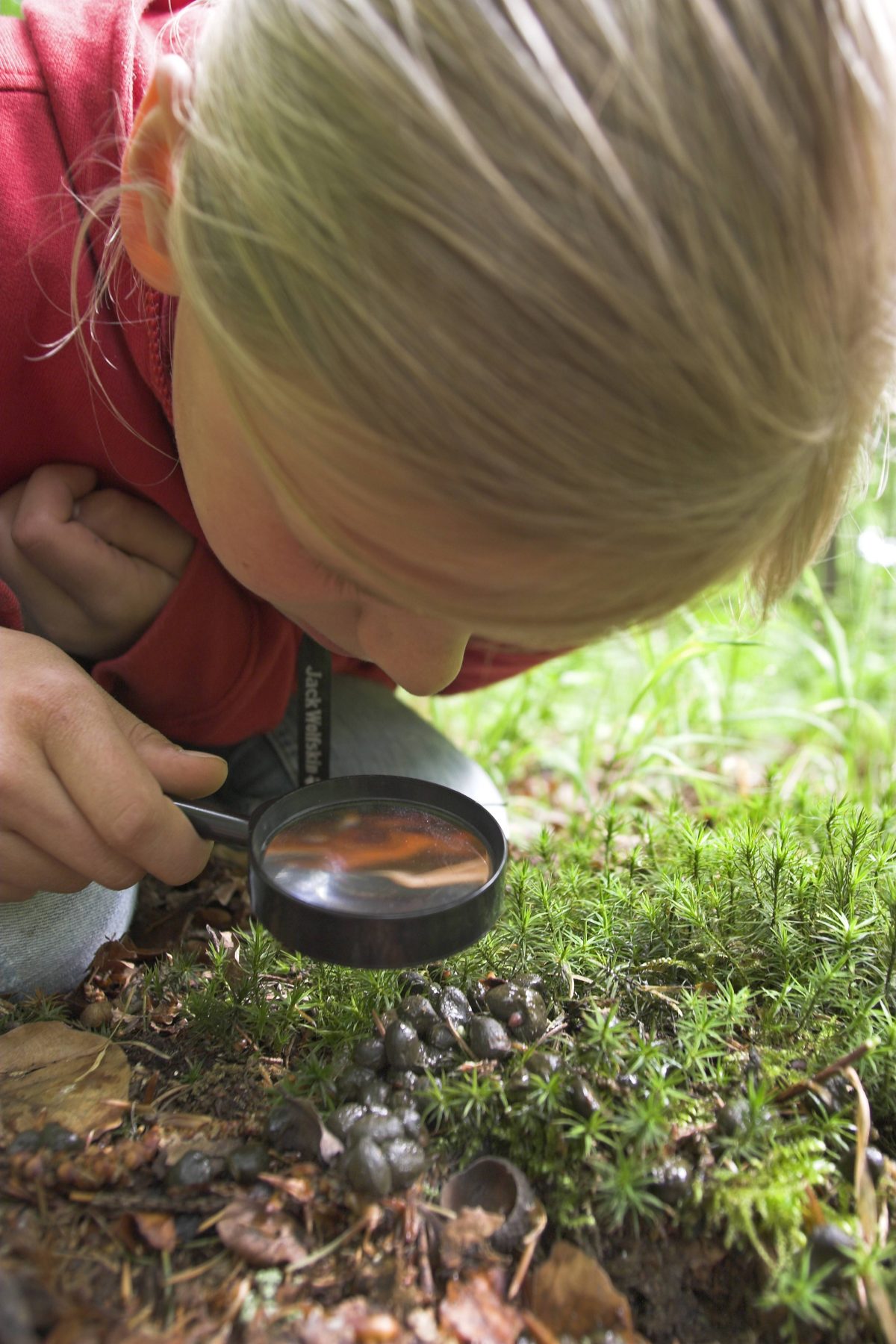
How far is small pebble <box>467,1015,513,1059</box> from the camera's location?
1.33 meters

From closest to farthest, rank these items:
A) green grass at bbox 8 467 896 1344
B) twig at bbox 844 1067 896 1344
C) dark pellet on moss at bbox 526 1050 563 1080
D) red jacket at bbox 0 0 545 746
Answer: twig at bbox 844 1067 896 1344 < green grass at bbox 8 467 896 1344 < dark pellet on moss at bbox 526 1050 563 1080 < red jacket at bbox 0 0 545 746

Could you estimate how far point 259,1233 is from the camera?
1.13 m

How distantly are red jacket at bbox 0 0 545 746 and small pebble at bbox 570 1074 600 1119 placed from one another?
1296mm

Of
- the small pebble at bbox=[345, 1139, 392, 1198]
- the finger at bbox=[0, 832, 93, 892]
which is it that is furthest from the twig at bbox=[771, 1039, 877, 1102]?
the finger at bbox=[0, 832, 93, 892]

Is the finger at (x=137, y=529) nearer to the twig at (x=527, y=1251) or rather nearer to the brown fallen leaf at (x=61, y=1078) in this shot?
the brown fallen leaf at (x=61, y=1078)

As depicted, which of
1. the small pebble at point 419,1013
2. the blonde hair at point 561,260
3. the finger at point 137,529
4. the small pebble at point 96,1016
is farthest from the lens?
the finger at point 137,529

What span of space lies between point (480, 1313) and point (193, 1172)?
361mm

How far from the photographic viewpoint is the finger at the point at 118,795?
62.4 inches

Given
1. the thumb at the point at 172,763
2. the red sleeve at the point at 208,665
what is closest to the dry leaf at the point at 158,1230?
the thumb at the point at 172,763

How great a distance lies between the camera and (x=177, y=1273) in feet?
3.59

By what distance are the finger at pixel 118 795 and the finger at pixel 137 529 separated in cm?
63

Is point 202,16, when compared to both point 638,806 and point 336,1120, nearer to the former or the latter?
point 336,1120

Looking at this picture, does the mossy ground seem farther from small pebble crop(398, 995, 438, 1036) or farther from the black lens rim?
the black lens rim

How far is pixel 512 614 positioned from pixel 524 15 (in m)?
0.60
